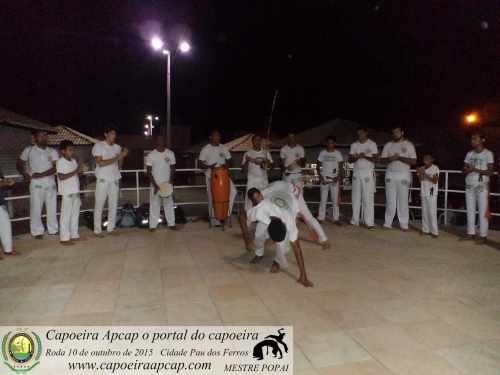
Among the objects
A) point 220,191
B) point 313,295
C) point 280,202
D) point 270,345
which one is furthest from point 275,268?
point 220,191

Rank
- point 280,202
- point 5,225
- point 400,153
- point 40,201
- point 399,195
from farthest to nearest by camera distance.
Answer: point 399,195 → point 400,153 → point 40,201 → point 5,225 → point 280,202

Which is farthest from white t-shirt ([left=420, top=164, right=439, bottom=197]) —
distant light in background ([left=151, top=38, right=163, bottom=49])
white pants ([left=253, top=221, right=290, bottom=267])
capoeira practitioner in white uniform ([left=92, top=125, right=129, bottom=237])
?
distant light in background ([left=151, top=38, right=163, bottom=49])

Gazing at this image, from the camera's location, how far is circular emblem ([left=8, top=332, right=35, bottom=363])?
2934 mm

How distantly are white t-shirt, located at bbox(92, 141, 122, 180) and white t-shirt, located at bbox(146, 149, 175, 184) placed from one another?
23.6 inches

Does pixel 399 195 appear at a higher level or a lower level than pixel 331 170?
lower

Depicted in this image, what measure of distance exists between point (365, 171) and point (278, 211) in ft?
11.8

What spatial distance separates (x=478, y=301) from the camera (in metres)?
3.94

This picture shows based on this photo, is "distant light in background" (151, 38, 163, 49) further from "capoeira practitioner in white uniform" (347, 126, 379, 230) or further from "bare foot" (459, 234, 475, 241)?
"bare foot" (459, 234, 475, 241)

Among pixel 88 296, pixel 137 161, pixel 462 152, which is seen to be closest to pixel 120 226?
pixel 88 296

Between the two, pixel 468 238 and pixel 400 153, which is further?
pixel 400 153

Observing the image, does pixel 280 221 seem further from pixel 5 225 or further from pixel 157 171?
pixel 5 225

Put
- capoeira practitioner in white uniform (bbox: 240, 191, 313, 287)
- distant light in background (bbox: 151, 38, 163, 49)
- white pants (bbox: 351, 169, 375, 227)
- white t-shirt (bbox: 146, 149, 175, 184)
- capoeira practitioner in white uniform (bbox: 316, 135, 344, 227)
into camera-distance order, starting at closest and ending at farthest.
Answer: capoeira practitioner in white uniform (bbox: 240, 191, 313, 287), white t-shirt (bbox: 146, 149, 175, 184), white pants (bbox: 351, 169, 375, 227), capoeira practitioner in white uniform (bbox: 316, 135, 344, 227), distant light in background (bbox: 151, 38, 163, 49)

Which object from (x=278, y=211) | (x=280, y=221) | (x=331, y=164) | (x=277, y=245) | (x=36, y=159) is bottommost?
(x=277, y=245)

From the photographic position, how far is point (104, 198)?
6.83 metres
